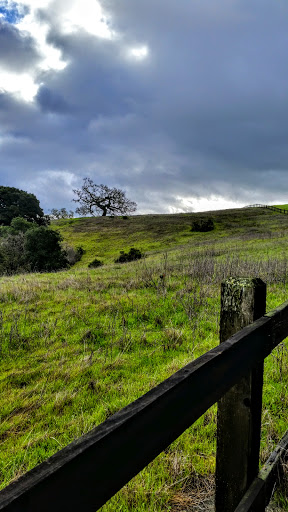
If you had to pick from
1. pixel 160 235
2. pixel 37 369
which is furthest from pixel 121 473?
pixel 160 235

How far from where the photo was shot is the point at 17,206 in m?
57.6

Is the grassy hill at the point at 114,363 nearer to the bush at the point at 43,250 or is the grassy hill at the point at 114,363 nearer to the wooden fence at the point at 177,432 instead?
the wooden fence at the point at 177,432

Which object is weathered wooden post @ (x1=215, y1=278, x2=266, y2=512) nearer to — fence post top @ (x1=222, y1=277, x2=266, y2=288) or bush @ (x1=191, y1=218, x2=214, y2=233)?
fence post top @ (x1=222, y1=277, x2=266, y2=288)

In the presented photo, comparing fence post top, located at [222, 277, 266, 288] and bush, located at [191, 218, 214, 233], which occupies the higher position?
bush, located at [191, 218, 214, 233]

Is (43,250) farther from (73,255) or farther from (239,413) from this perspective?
(239,413)

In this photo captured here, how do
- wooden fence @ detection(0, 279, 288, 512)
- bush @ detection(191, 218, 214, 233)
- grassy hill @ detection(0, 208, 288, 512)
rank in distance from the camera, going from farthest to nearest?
bush @ detection(191, 218, 214, 233), grassy hill @ detection(0, 208, 288, 512), wooden fence @ detection(0, 279, 288, 512)

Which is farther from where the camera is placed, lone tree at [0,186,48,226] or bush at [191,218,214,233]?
lone tree at [0,186,48,226]

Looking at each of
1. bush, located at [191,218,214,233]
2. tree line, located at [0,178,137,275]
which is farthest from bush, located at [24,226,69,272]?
bush, located at [191,218,214,233]

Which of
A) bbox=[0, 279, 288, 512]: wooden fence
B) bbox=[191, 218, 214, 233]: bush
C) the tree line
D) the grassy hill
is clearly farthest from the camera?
bbox=[191, 218, 214, 233]: bush

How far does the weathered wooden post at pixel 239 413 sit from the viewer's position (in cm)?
165

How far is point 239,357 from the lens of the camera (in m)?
1.49

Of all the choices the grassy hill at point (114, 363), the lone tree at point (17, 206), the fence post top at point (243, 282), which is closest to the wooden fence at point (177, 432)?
the fence post top at point (243, 282)

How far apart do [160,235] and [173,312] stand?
39.8 m

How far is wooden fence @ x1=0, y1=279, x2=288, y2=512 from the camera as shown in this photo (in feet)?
2.42
